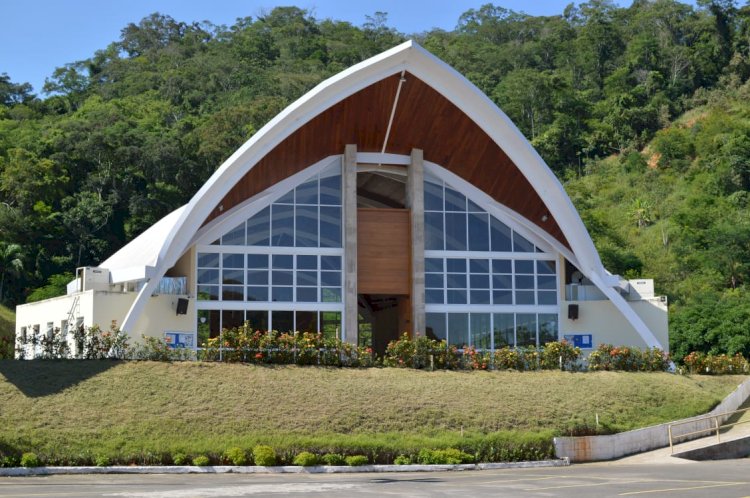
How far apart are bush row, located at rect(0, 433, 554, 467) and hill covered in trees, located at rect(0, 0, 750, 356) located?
21325 mm

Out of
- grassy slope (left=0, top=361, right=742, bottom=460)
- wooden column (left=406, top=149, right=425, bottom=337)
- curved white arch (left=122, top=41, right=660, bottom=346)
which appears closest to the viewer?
grassy slope (left=0, top=361, right=742, bottom=460)

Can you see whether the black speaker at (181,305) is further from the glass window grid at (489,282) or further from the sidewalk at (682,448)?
the sidewalk at (682,448)

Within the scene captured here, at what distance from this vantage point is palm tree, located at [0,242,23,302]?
54844mm

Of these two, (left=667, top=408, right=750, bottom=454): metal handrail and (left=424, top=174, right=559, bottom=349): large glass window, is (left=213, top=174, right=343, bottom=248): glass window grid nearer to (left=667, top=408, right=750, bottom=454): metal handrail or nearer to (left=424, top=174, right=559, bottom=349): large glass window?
(left=424, top=174, right=559, bottom=349): large glass window

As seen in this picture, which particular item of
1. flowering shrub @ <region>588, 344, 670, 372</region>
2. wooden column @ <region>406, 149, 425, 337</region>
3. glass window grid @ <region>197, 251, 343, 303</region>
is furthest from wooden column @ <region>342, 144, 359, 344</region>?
flowering shrub @ <region>588, 344, 670, 372</region>

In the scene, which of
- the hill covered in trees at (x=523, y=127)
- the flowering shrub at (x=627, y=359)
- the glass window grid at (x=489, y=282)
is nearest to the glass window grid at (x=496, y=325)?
the glass window grid at (x=489, y=282)

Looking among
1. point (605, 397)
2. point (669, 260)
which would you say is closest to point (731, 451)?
point (605, 397)

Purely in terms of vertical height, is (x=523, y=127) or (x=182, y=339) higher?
(x=523, y=127)

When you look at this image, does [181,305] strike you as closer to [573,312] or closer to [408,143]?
[408,143]

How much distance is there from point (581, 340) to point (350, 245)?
299 inches

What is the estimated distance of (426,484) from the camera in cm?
1720

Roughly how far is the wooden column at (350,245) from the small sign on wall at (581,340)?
6.55m

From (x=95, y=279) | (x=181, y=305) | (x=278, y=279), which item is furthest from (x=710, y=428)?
(x=95, y=279)

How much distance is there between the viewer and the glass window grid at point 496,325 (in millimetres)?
29203
